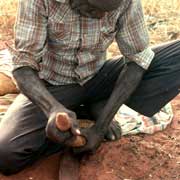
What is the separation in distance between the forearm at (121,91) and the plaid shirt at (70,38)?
0.22 feet

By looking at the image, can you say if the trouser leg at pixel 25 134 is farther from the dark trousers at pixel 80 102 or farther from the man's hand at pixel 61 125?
the man's hand at pixel 61 125

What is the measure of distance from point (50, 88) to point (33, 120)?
23 centimetres

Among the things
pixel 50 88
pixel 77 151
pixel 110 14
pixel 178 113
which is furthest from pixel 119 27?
pixel 178 113

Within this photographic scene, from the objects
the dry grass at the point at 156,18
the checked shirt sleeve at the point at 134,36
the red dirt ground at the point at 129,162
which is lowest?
the dry grass at the point at 156,18

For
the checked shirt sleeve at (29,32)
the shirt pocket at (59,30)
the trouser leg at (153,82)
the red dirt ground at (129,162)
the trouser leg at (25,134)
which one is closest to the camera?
the checked shirt sleeve at (29,32)

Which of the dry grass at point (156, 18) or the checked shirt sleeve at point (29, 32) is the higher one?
the checked shirt sleeve at point (29, 32)

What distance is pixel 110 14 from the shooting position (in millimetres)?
3041

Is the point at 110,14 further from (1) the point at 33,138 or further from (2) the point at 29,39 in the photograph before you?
(1) the point at 33,138

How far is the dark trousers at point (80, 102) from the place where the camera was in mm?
3086

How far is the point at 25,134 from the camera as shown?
311 cm

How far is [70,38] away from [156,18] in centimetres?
282

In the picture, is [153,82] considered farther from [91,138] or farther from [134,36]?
[91,138]

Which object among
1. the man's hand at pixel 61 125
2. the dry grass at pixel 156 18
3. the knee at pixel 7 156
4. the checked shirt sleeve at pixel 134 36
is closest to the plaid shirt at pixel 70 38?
the checked shirt sleeve at pixel 134 36

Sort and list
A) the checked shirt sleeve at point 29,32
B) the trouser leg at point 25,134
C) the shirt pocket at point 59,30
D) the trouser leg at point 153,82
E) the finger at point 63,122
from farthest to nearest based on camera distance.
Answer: the trouser leg at point 153,82, the trouser leg at point 25,134, the shirt pocket at point 59,30, the checked shirt sleeve at point 29,32, the finger at point 63,122
